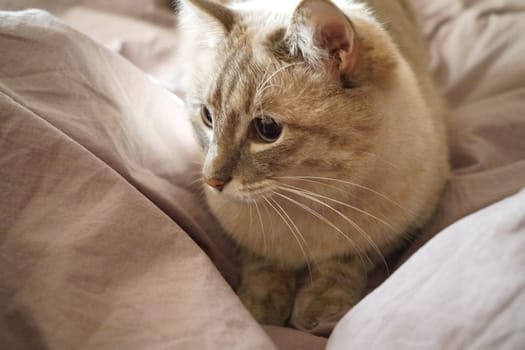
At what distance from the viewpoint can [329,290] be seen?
3.60 feet

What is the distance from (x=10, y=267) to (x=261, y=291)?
53 cm

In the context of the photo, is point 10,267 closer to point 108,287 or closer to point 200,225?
point 108,287

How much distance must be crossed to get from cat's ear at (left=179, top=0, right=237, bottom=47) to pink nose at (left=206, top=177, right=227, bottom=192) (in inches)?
12.4

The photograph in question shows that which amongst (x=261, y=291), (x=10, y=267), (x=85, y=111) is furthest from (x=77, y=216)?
(x=261, y=291)

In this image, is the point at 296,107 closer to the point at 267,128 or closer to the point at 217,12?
the point at 267,128

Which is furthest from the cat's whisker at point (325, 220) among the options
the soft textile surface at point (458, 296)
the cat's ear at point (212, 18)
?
the cat's ear at point (212, 18)

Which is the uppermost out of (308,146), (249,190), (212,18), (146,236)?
(212,18)

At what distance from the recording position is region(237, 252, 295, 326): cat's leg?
108cm

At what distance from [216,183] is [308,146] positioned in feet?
0.64

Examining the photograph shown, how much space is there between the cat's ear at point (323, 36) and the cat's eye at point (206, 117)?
0.24 meters

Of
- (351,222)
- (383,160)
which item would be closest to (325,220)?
(351,222)

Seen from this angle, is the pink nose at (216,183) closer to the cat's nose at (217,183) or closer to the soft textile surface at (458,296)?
the cat's nose at (217,183)

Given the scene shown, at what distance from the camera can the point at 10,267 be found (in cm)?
83

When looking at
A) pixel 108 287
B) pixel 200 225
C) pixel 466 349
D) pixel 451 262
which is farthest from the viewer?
pixel 200 225
